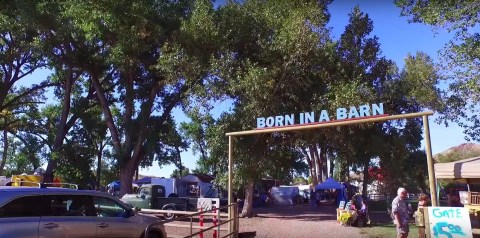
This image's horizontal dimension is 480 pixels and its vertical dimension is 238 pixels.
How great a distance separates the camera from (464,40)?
1458 cm

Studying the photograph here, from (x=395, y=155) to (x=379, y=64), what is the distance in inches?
222

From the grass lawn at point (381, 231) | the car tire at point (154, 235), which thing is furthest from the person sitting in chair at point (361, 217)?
the car tire at point (154, 235)

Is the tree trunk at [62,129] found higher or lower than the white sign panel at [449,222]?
higher

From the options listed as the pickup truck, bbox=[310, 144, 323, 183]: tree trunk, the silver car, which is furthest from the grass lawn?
bbox=[310, 144, 323, 183]: tree trunk

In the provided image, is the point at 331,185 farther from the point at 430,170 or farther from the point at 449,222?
the point at 449,222

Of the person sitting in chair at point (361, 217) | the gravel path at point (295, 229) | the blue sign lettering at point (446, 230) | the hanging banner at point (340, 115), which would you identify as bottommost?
the gravel path at point (295, 229)

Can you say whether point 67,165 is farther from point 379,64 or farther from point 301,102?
point 379,64

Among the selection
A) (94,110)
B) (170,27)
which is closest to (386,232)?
(170,27)

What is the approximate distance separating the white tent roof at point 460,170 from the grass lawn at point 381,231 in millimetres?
3038

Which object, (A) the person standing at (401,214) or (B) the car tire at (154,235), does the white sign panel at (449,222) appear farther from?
(B) the car tire at (154,235)

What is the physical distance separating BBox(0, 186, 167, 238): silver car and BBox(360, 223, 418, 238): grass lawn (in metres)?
8.23

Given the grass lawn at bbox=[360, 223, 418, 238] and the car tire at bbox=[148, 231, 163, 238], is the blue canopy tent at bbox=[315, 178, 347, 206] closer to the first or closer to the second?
the grass lawn at bbox=[360, 223, 418, 238]

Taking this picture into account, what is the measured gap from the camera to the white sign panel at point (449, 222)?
26.0 feet

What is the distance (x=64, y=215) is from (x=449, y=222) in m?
7.14
